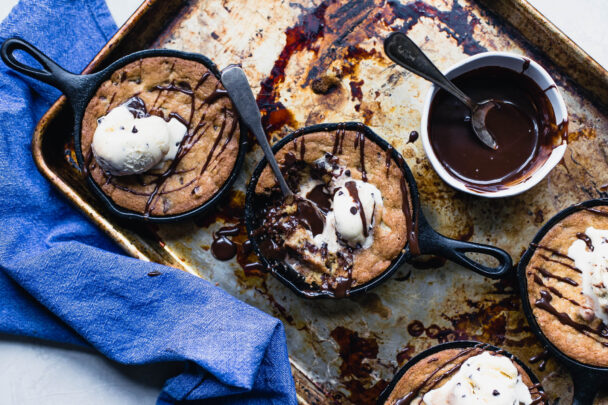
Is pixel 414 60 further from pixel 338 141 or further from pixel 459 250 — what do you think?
pixel 459 250

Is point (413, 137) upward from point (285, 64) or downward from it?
downward

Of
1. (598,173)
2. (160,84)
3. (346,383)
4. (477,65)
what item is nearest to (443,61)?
(477,65)

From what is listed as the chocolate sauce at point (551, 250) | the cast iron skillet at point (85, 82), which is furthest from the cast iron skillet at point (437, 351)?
the cast iron skillet at point (85, 82)

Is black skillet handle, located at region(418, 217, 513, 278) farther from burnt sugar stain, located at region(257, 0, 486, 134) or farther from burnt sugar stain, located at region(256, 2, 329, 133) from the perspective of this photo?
burnt sugar stain, located at region(256, 2, 329, 133)

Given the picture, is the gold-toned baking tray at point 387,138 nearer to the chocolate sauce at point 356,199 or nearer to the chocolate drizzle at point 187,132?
the chocolate drizzle at point 187,132

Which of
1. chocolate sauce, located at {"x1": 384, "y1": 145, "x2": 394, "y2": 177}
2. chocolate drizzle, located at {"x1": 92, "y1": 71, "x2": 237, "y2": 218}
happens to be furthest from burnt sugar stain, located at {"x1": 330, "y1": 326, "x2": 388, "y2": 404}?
chocolate drizzle, located at {"x1": 92, "y1": 71, "x2": 237, "y2": 218}

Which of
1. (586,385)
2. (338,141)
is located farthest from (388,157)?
(586,385)
